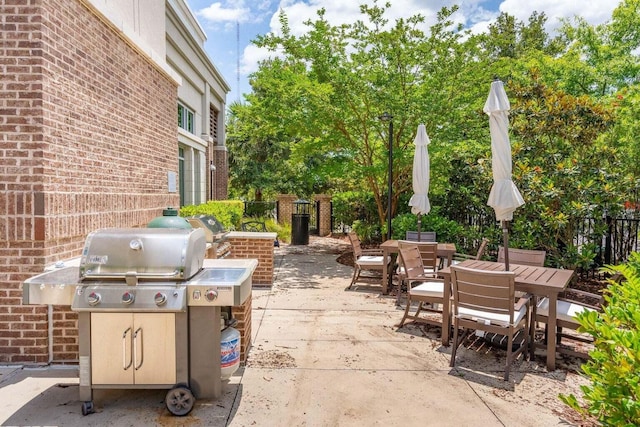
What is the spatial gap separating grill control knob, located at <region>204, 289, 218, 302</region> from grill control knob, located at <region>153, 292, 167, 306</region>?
0.32 m

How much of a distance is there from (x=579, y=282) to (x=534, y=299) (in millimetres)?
4821

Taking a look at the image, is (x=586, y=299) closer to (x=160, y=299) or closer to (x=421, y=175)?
(x=421, y=175)

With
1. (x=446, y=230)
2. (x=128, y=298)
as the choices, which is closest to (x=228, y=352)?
(x=128, y=298)

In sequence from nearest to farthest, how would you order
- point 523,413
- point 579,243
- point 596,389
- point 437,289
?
point 596,389, point 523,413, point 437,289, point 579,243

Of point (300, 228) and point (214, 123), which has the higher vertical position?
point (214, 123)

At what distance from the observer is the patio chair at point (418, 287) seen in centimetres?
553

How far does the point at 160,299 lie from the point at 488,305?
3342 mm

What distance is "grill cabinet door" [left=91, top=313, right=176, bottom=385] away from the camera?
132 inches

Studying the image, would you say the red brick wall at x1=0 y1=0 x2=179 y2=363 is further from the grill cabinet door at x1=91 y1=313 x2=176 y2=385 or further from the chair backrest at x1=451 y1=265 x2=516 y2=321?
the chair backrest at x1=451 y1=265 x2=516 y2=321

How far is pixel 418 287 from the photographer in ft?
19.1

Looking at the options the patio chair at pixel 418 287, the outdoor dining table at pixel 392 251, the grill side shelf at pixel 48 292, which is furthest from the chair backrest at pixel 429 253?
the grill side shelf at pixel 48 292

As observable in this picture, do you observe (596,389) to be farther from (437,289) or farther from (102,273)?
(437,289)

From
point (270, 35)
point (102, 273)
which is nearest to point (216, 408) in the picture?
point (102, 273)

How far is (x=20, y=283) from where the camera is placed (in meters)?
4.10
